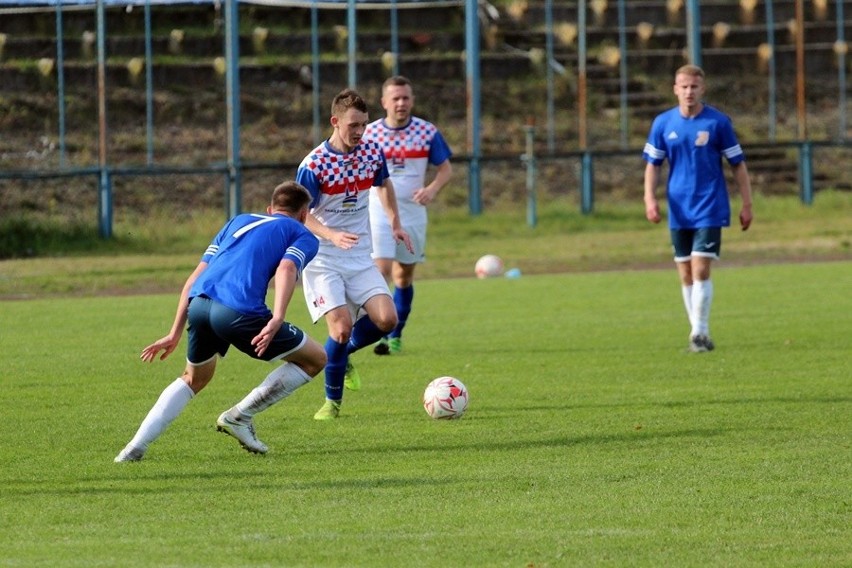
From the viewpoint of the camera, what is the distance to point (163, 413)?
7.49 meters

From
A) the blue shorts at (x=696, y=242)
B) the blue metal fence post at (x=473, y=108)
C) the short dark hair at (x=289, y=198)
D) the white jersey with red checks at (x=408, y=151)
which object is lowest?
the blue shorts at (x=696, y=242)

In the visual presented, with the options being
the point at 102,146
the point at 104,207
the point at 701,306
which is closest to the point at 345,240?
the point at 701,306

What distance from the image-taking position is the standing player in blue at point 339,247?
29.7ft

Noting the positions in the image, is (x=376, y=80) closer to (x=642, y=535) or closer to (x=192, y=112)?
(x=192, y=112)

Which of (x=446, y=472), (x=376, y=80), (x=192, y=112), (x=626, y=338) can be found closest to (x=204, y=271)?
(x=446, y=472)

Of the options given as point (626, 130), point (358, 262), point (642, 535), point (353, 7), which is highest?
point (353, 7)

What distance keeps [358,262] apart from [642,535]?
3.77 meters

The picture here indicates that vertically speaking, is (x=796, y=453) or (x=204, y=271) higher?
(x=204, y=271)

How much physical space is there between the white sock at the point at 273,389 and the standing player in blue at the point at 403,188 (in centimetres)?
434

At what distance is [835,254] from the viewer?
21.8 m

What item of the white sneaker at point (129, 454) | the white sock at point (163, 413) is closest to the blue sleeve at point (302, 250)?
the white sock at point (163, 413)

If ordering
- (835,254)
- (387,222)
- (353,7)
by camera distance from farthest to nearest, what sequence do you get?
(353,7)
(835,254)
(387,222)

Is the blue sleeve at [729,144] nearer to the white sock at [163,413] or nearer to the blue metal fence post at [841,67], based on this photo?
the white sock at [163,413]

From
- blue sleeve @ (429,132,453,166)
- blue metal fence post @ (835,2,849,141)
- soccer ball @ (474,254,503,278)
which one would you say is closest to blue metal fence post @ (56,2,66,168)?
soccer ball @ (474,254,503,278)
